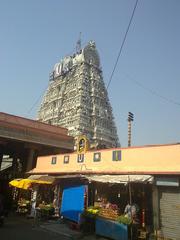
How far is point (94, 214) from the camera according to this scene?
13305mm

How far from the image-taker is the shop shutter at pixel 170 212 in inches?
448

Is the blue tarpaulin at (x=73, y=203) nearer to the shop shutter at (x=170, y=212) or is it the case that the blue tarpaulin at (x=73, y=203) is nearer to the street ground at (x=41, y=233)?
the street ground at (x=41, y=233)

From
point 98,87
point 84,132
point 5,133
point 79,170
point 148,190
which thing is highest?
point 98,87

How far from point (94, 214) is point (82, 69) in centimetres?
5199

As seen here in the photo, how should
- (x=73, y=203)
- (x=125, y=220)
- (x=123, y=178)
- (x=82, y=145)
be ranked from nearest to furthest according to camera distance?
(x=125, y=220), (x=123, y=178), (x=73, y=203), (x=82, y=145)

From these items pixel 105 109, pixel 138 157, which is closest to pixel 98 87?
pixel 105 109

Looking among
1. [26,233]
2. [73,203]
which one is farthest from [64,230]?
[26,233]

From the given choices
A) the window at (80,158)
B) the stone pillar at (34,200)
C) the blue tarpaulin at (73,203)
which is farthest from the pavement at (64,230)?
the window at (80,158)

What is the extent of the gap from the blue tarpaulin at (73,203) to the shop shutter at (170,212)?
4447mm

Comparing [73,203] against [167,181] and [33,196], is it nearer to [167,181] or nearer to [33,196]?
[33,196]

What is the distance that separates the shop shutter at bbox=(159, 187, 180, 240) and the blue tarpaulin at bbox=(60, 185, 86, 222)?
4447 millimetres

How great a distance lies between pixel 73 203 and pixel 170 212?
571cm

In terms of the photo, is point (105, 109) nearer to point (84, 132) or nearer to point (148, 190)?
point (84, 132)

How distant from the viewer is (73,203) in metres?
15.0
